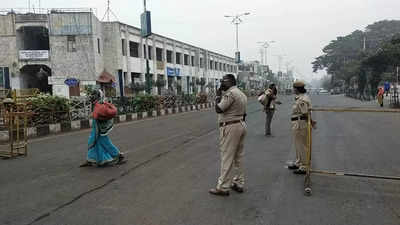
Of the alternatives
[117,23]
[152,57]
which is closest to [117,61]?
[117,23]

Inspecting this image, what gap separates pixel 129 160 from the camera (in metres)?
7.34

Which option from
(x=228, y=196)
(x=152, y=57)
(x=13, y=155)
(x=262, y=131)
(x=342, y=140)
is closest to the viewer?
(x=228, y=196)

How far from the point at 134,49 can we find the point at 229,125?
38.1 metres

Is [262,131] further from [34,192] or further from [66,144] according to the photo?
[34,192]

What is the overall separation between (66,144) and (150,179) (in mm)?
5494

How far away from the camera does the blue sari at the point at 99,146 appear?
6.71m

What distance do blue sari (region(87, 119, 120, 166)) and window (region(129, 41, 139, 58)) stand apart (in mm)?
34633

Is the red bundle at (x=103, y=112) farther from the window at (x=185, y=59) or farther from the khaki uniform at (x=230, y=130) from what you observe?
the window at (x=185, y=59)

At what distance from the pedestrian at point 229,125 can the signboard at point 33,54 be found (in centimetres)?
3124

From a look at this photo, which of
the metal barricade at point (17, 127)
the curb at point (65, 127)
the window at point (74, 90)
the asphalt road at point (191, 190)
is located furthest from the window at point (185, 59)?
→ the asphalt road at point (191, 190)

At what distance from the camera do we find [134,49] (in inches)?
1618

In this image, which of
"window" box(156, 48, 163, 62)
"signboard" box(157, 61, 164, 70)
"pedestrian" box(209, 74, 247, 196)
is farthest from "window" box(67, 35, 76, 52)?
"pedestrian" box(209, 74, 247, 196)

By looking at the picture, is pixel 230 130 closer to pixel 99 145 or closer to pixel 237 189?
pixel 237 189

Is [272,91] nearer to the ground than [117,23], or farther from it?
nearer to the ground
